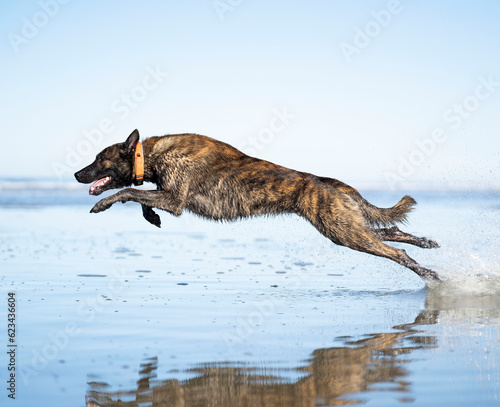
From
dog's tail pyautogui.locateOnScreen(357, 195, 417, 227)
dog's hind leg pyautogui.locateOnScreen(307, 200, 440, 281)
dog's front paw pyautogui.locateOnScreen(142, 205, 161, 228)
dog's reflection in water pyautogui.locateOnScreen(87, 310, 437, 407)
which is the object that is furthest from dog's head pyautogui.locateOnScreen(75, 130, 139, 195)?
dog's reflection in water pyautogui.locateOnScreen(87, 310, 437, 407)

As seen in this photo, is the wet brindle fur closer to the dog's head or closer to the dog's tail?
the dog's head

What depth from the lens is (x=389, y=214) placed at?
8117mm

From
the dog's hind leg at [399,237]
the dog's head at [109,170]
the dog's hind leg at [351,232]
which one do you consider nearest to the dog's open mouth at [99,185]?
the dog's head at [109,170]

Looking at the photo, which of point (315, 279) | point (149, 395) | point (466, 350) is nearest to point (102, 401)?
point (149, 395)

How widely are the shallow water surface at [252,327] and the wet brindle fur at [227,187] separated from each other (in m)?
0.77

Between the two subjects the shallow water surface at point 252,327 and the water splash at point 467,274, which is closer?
the shallow water surface at point 252,327

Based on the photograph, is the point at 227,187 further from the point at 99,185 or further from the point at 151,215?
the point at 99,185

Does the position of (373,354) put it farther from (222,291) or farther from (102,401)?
(222,291)

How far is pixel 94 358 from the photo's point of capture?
14.5ft

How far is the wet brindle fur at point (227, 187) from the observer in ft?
24.5

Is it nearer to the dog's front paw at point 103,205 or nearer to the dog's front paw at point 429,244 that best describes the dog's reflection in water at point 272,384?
the dog's front paw at point 103,205

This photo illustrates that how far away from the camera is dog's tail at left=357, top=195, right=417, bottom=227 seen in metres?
8.00

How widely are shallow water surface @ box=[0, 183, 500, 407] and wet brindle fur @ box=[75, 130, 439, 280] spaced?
774mm

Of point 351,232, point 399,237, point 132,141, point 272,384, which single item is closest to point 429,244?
point 399,237
